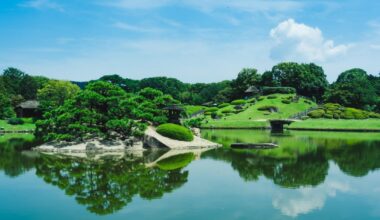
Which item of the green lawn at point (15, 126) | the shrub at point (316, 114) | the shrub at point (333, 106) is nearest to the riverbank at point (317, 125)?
the shrub at point (316, 114)

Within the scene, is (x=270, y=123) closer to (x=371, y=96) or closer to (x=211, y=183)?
(x=371, y=96)

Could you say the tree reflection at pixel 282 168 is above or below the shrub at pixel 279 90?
below

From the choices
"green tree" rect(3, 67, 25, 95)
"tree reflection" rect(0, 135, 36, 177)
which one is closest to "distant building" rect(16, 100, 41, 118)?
"green tree" rect(3, 67, 25, 95)

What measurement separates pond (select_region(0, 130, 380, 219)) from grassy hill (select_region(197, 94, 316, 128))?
40298 mm

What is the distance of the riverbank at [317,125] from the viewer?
59.3 meters

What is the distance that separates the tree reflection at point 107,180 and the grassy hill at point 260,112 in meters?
45.4

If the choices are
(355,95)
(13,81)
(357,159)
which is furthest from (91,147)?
(13,81)

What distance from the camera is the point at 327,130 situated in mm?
61094

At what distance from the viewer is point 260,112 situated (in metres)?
79.9

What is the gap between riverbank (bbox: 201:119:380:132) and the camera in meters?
59.3

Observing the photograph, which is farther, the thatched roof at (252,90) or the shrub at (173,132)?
the thatched roof at (252,90)

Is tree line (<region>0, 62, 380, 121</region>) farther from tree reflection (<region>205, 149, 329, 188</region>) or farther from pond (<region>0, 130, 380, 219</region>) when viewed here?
tree reflection (<region>205, 149, 329, 188</region>)

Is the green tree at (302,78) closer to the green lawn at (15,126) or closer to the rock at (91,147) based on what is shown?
the green lawn at (15,126)

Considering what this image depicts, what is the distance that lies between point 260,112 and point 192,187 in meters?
63.1
